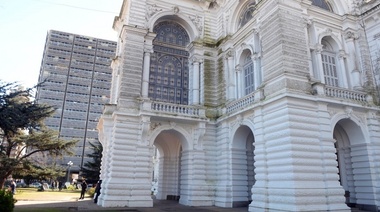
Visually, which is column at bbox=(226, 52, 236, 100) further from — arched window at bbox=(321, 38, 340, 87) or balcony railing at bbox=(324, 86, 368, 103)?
balcony railing at bbox=(324, 86, 368, 103)

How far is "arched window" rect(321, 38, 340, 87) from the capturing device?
19.4m

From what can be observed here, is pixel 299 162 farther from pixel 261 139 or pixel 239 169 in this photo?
pixel 239 169

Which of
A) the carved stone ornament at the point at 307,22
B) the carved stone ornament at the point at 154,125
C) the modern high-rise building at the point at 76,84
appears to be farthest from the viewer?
the modern high-rise building at the point at 76,84

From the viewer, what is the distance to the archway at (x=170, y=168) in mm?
25547

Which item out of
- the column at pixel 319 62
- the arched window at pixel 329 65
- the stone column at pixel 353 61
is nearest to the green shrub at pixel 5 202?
the column at pixel 319 62

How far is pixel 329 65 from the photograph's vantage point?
1975 cm

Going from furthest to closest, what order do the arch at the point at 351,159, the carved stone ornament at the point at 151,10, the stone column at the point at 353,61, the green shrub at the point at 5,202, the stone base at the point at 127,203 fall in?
the carved stone ornament at the point at 151,10 < the stone column at the point at 353,61 < the stone base at the point at 127,203 < the arch at the point at 351,159 < the green shrub at the point at 5,202

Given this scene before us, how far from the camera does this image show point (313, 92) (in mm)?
16625

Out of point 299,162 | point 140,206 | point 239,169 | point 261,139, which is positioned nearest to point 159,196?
point 140,206

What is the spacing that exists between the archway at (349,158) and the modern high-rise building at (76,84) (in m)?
86.6

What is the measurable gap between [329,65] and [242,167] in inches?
343

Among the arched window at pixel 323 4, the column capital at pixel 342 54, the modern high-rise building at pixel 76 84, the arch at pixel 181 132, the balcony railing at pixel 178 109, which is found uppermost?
the modern high-rise building at pixel 76 84

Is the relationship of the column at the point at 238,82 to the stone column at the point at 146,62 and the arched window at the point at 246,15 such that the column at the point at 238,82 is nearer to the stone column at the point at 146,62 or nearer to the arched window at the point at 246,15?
the arched window at the point at 246,15

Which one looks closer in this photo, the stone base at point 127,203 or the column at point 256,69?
the stone base at point 127,203
